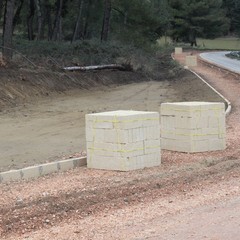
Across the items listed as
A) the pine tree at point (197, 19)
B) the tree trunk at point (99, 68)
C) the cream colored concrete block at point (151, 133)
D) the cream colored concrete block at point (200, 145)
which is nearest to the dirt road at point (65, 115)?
the tree trunk at point (99, 68)

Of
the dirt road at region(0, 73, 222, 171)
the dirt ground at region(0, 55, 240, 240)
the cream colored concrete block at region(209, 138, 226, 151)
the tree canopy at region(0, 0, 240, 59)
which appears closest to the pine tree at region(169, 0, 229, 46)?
the tree canopy at region(0, 0, 240, 59)

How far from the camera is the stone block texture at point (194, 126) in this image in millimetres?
12375

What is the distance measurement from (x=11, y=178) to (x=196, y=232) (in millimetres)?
4168

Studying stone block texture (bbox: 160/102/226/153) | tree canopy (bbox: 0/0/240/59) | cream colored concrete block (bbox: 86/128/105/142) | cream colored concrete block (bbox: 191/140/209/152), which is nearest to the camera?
cream colored concrete block (bbox: 86/128/105/142)

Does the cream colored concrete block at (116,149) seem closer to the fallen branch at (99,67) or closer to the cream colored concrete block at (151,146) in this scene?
the cream colored concrete block at (151,146)

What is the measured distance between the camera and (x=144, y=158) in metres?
11.0

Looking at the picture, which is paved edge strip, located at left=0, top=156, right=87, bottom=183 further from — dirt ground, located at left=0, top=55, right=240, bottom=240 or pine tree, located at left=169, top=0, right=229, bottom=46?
pine tree, located at left=169, top=0, right=229, bottom=46

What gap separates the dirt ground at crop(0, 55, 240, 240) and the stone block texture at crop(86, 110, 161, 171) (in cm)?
24

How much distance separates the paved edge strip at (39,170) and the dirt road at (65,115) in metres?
1.03

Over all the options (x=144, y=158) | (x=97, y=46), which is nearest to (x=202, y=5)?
(x=97, y=46)

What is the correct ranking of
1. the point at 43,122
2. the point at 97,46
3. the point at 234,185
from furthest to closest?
the point at 97,46 → the point at 43,122 → the point at 234,185

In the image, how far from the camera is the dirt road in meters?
13.3

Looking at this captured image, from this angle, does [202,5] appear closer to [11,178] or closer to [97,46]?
[97,46]

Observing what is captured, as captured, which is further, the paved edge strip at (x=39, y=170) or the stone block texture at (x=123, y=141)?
the stone block texture at (x=123, y=141)
